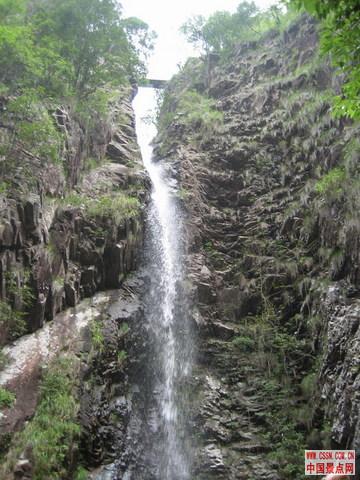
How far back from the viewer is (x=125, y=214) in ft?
48.0

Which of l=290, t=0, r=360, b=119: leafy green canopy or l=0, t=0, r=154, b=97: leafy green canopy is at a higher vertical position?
l=0, t=0, r=154, b=97: leafy green canopy

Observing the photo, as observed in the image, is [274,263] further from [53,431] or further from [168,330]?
[53,431]

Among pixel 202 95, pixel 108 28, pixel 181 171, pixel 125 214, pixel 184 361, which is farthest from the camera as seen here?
pixel 202 95

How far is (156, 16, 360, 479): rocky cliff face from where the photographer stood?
35.6ft

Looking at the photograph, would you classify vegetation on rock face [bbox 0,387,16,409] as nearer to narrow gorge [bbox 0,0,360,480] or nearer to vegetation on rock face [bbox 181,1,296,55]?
narrow gorge [bbox 0,0,360,480]

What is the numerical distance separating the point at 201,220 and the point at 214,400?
24.0ft

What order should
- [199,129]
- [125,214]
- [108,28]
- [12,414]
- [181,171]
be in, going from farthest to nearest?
1. [199,129]
2. [181,171]
3. [108,28]
4. [125,214]
5. [12,414]

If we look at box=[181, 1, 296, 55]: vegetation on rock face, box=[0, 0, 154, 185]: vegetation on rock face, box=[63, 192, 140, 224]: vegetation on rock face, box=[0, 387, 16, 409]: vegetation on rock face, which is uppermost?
box=[181, 1, 296, 55]: vegetation on rock face

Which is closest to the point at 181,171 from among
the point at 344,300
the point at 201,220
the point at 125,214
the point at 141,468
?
the point at 201,220

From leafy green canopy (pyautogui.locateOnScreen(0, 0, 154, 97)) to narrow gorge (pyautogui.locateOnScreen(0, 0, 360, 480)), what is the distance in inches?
36.9

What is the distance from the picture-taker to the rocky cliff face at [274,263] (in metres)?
10.8

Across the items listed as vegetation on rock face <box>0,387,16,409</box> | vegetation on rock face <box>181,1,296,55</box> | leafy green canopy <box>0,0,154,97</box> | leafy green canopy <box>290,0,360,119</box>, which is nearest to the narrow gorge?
vegetation on rock face <box>0,387,16,409</box>

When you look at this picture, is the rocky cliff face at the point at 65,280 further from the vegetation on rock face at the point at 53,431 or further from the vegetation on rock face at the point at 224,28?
the vegetation on rock face at the point at 224,28

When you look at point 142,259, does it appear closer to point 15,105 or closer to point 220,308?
point 220,308
